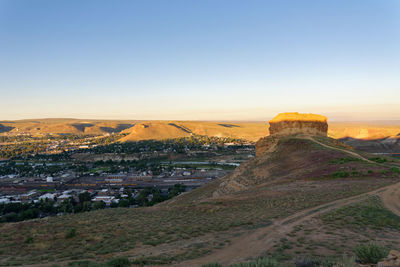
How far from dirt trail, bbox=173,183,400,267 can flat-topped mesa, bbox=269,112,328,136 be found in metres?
36.6

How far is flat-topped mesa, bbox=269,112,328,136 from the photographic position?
5206cm

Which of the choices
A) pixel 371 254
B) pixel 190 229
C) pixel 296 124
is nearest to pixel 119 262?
pixel 190 229

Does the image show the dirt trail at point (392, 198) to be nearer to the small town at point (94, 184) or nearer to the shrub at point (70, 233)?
the shrub at point (70, 233)

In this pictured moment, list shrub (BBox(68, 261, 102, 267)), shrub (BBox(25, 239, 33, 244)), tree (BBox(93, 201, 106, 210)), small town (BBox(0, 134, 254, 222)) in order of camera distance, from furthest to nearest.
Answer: small town (BBox(0, 134, 254, 222)) < tree (BBox(93, 201, 106, 210)) < shrub (BBox(25, 239, 33, 244)) < shrub (BBox(68, 261, 102, 267))

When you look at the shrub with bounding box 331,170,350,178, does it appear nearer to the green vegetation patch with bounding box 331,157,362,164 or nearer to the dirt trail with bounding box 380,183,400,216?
the green vegetation patch with bounding box 331,157,362,164

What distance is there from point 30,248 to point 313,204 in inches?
640

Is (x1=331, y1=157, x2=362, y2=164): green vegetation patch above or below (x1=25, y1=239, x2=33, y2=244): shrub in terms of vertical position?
above

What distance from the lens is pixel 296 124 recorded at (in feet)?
171

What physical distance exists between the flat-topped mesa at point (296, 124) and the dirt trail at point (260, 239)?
36.6 metres

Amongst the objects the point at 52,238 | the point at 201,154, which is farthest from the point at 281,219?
the point at 201,154

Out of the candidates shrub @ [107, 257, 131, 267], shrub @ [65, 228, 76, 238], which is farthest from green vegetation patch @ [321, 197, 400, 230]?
shrub @ [65, 228, 76, 238]

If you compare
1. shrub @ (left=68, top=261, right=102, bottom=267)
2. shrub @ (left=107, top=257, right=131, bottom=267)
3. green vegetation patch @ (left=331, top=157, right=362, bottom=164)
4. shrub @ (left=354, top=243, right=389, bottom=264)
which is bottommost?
shrub @ (left=68, top=261, right=102, bottom=267)

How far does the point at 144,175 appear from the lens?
8862 cm

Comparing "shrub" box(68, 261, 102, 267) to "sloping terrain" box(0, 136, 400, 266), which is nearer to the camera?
"shrub" box(68, 261, 102, 267)
